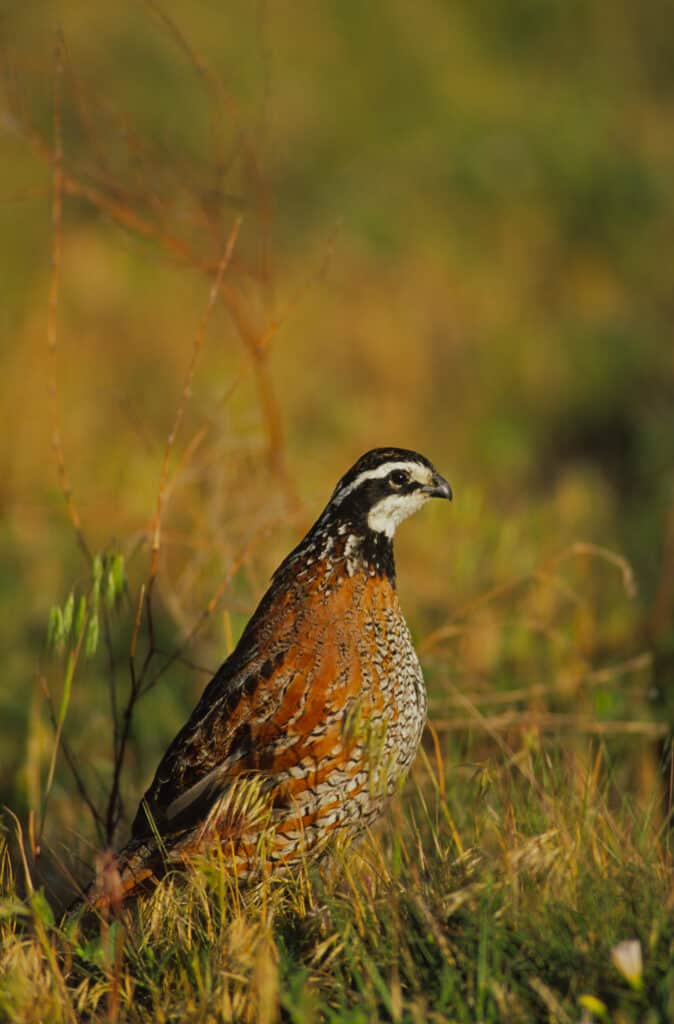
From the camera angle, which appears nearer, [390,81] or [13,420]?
[13,420]

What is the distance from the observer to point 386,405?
9203 mm

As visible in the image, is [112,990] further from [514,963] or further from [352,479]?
[352,479]

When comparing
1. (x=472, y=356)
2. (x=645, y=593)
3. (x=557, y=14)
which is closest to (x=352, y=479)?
(x=645, y=593)

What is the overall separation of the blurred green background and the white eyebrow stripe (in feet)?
1.74

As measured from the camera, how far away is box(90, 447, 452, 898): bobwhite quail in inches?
132

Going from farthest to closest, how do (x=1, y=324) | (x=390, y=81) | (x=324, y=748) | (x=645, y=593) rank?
1. (x=390, y=81)
2. (x=1, y=324)
3. (x=645, y=593)
4. (x=324, y=748)

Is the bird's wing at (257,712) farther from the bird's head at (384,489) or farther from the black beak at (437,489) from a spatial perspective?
the black beak at (437,489)

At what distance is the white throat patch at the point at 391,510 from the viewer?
3.74 meters

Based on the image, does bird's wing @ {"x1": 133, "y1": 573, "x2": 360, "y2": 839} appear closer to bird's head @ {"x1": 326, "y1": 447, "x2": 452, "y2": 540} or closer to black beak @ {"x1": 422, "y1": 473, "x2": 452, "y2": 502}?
bird's head @ {"x1": 326, "y1": 447, "x2": 452, "y2": 540}

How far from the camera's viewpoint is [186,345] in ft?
32.5

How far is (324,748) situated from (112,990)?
0.84 meters

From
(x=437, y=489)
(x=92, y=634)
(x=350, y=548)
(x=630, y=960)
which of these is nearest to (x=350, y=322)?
(x=437, y=489)

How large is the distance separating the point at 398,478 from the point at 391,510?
98mm

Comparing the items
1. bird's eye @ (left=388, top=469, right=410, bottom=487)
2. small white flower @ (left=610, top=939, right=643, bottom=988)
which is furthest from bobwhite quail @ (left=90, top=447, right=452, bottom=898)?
small white flower @ (left=610, top=939, right=643, bottom=988)
